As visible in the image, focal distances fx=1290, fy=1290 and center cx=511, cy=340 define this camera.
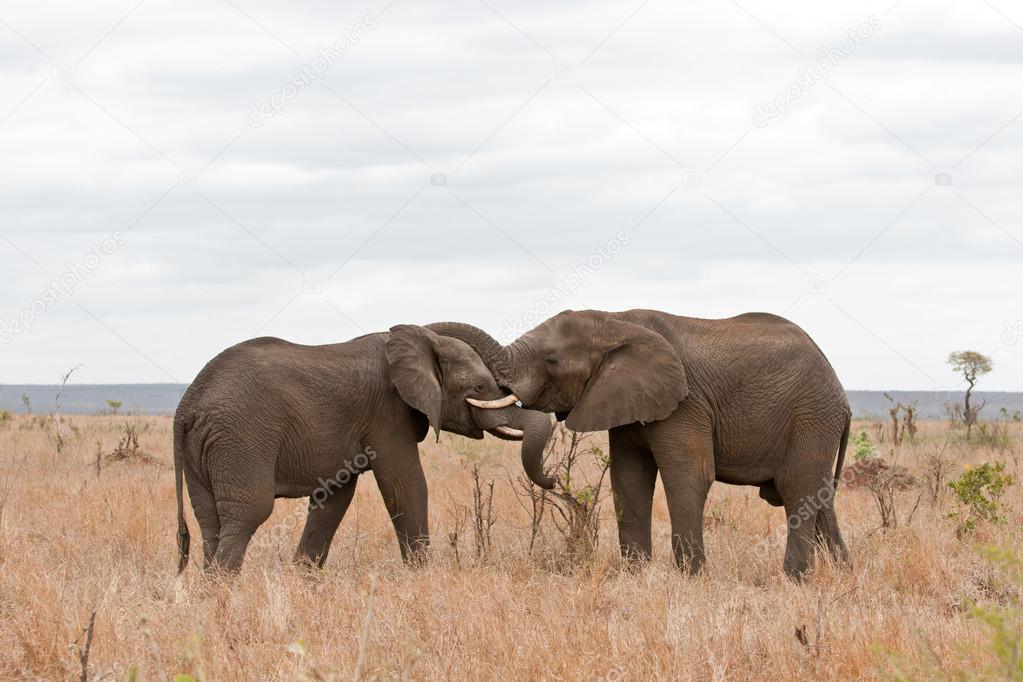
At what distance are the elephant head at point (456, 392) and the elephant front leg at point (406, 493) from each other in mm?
445

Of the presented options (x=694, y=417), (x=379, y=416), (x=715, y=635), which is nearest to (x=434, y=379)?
(x=379, y=416)

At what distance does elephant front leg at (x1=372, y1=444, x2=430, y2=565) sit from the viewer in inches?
412

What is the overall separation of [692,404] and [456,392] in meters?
1.90

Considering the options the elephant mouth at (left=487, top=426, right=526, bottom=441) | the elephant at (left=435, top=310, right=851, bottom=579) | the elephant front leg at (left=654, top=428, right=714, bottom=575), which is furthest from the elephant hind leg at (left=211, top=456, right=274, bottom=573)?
the elephant front leg at (left=654, top=428, right=714, bottom=575)

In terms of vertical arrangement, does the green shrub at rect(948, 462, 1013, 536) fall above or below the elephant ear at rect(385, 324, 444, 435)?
below

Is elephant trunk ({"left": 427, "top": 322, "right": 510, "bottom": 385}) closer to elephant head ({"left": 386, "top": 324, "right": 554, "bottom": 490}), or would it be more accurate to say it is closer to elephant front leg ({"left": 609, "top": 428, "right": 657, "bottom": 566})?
elephant head ({"left": 386, "top": 324, "right": 554, "bottom": 490})

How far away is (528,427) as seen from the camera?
33.4 ft

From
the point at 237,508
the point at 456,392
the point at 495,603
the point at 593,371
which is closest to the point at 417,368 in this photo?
the point at 456,392

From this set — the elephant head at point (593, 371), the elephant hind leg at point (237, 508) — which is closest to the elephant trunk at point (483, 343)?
the elephant head at point (593, 371)

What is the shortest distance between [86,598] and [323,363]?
2977 millimetres

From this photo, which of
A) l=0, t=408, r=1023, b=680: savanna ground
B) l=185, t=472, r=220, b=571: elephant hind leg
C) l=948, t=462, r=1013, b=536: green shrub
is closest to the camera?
l=0, t=408, r=1023, b=680: savanna ground

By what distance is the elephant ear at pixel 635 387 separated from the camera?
10023 mm

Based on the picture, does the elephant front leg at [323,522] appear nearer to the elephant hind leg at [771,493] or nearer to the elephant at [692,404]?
the elephant at [692,404]

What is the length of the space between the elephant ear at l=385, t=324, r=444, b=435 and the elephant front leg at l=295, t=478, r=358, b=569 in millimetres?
1073
